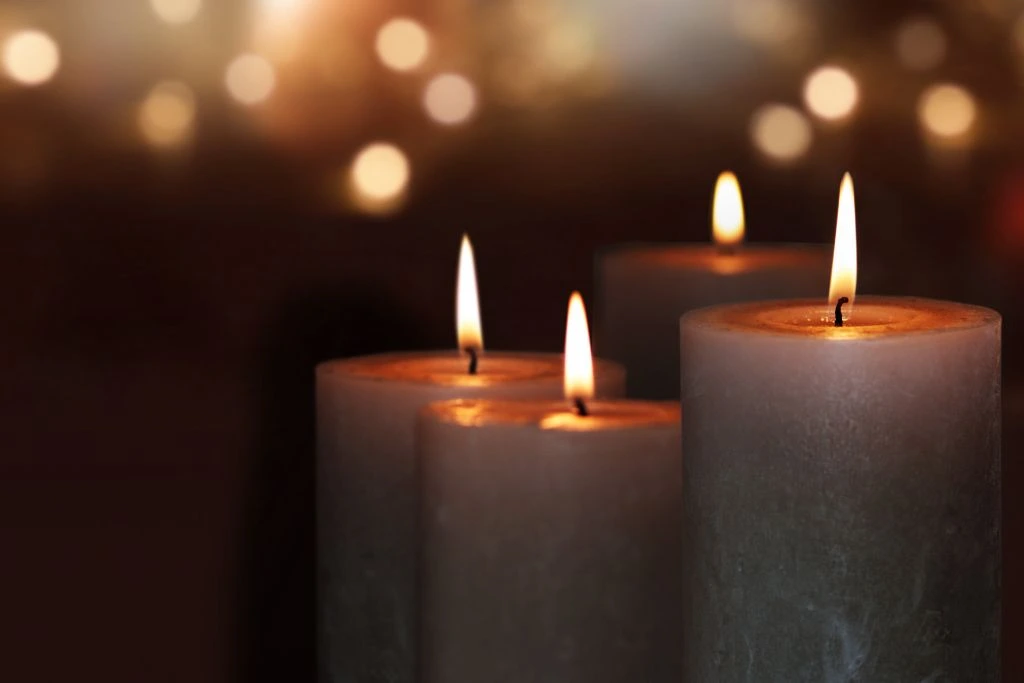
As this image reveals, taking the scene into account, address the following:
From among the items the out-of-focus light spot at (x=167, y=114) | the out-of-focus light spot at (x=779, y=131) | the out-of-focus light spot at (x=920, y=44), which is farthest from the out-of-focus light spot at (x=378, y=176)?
the out-of-focus light spot at (x=920, y=44)

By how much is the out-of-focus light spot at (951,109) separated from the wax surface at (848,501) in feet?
2.15

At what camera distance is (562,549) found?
0.61 metres

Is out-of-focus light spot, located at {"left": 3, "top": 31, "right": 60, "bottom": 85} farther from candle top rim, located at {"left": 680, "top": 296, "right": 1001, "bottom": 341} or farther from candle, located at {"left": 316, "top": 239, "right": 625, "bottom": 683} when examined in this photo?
candle top rim, located at {"left": 680, "top": 296, "right": 1001, "bottom": 341}

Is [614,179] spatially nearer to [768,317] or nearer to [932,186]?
[932,186]

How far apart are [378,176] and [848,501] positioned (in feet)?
2.13

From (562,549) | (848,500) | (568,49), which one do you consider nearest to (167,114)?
(568,49)

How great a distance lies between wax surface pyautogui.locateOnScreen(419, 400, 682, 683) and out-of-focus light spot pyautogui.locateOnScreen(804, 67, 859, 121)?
0.61 m

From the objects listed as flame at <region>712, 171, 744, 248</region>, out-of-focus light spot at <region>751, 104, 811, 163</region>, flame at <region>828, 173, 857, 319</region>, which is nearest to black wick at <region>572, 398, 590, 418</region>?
flame at <region>828, 173, 857, 319</region>

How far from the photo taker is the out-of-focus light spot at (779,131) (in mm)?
1173

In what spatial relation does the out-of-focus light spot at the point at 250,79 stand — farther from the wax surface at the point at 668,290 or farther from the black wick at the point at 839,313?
the black wick at the point at 839,313

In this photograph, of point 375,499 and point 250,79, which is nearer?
point 375,499

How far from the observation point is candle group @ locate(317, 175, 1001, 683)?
20.5 inches

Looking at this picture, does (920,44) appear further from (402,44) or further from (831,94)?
(402,44)

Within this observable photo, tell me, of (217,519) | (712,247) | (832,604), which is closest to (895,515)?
(832,604)
